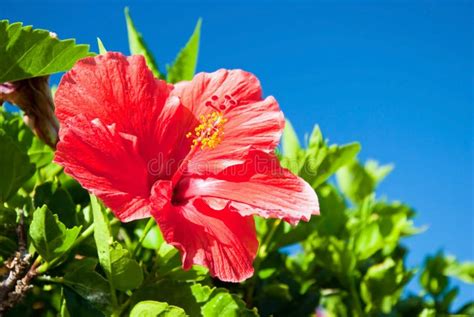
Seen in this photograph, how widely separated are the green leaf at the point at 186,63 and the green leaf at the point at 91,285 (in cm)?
67

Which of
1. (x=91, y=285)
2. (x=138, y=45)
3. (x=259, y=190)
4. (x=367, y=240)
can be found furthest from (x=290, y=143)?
(x=91, y=285)

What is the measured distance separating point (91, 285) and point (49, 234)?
0.40 ft

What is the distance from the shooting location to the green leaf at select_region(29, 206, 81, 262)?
3.45 feet

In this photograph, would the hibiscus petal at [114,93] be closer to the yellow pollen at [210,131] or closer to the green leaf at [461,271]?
the yellow pollen at [210,131]

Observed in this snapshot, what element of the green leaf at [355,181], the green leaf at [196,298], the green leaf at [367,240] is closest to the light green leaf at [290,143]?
the green leaf at [367,240]

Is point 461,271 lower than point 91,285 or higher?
higher

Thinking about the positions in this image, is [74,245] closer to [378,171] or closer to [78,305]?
[78,305]

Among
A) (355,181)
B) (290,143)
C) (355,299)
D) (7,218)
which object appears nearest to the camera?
(7,218)

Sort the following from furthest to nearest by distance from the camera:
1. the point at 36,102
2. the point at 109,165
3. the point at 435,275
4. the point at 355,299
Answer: the point at 435,275 < the point at 355,299 < the point at 36,102 < the point at 109,165

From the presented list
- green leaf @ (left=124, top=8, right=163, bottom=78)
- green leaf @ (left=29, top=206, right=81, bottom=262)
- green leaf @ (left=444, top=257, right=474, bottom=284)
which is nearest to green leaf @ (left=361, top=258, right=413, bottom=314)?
green leaf @ (left=444, top=257, right=474, bottom=284)

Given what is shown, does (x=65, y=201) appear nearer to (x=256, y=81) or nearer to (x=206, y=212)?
(x=206, y=212)

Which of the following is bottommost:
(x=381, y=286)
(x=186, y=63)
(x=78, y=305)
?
(x=78, y=305)

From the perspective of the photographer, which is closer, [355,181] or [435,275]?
[435,275]

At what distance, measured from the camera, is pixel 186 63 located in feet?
5.42
